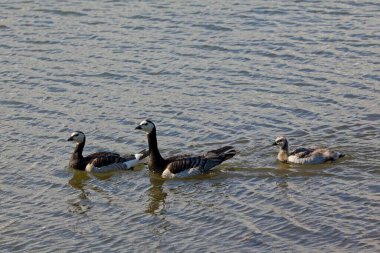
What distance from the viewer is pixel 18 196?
20328 millimetres

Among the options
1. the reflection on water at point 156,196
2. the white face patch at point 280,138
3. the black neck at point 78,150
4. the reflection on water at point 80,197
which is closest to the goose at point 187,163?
the reflection on water at point 156,196

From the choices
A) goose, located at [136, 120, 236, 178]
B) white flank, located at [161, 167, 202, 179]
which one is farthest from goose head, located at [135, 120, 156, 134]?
white flank, located at [161, 167, 202, 179]

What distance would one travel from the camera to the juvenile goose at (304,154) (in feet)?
69.2

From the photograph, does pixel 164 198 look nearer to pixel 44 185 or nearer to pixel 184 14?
pixel 44 185

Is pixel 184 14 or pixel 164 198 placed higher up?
pixel 184 14

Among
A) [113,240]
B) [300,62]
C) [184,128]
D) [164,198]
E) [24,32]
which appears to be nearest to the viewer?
[113,240]

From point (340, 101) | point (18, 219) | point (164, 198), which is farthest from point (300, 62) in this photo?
point (18, 219)

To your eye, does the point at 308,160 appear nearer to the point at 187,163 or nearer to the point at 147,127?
the point at 187,163

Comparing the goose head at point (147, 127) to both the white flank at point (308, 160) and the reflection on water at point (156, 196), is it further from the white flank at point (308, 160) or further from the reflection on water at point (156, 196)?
the white flank at point (308, 160)

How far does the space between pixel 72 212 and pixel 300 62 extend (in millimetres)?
10975

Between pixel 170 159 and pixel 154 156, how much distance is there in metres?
0.40

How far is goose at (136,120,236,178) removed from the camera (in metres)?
21.5

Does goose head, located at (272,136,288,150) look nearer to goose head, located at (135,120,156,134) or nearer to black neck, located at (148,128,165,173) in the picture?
black neck, located at (148,128,165,173)

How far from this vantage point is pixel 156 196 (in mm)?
20391
